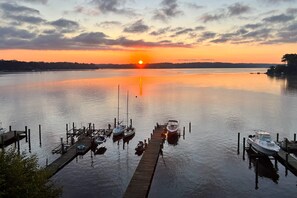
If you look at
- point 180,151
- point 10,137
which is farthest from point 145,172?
point 10,137

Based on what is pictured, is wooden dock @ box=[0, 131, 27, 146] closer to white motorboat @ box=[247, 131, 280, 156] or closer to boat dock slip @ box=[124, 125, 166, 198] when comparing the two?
boat dock slip @ box=[124, 125, 166, 198]

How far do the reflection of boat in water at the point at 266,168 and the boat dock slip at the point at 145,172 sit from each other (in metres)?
15.5

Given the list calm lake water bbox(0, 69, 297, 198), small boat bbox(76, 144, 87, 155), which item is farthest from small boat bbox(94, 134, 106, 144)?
small boat bbox(76, 144, 87, 155)

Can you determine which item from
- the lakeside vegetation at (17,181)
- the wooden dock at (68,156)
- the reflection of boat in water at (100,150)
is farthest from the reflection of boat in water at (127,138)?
the lakeside vegetation at (17,181)

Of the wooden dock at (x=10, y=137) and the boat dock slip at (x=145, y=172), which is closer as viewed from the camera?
the boat dock slip at (x=145, y=172)

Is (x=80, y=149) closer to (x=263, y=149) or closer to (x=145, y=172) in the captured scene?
(x=145, y=172)

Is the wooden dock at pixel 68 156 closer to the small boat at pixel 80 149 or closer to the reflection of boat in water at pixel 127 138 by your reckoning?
the small boat at pixel 80 149

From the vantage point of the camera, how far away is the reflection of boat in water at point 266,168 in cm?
4324

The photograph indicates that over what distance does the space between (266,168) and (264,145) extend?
4.37 m

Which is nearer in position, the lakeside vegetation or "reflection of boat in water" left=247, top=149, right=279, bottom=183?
the lakeside vegetation

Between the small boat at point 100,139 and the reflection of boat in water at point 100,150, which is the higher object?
the small boat at point 100,139

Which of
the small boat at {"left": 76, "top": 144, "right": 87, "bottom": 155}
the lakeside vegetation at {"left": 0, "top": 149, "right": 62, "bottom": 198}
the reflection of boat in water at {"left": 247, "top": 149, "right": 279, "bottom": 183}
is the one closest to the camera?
the lakeside vegetation at {"left": 0, "top": 149, "right": 62, "bottom": 198}

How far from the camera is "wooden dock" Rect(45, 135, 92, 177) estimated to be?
42744 millimetres

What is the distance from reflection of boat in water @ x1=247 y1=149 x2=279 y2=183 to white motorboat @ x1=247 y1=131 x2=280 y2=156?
4.20 ft
